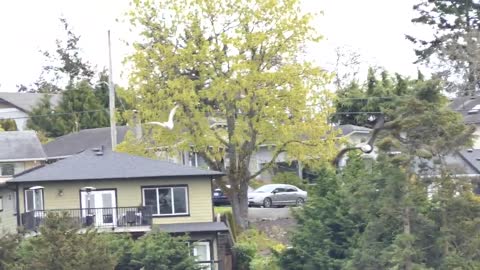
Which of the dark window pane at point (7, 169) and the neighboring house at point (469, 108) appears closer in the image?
the dark window pane at point (7, 169)

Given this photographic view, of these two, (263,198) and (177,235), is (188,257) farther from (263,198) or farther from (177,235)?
(263,198)

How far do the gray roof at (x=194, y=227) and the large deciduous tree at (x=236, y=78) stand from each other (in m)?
3.78

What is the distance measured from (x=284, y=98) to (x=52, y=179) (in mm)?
9535

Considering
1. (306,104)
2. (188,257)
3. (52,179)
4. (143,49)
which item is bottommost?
(188,257)

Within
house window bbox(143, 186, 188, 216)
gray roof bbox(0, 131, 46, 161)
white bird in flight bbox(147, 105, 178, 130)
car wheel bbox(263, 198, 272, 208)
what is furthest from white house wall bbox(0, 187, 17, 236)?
car wheel bbox(263, 198, 272, 208)

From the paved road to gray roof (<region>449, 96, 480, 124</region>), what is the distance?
1404 cm

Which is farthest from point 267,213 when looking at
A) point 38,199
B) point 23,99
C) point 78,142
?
point 23,99

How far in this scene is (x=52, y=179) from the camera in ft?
109

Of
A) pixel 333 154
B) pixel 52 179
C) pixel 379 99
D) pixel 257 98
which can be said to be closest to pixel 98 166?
pixel 52 179

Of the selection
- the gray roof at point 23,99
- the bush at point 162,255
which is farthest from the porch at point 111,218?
the gray roof at point 23,99

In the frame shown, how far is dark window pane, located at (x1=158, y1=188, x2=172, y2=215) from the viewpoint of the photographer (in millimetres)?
33281

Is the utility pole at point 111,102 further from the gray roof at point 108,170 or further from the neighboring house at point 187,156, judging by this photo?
the neighboring house at point 187,156

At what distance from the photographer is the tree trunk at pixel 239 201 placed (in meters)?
37.1

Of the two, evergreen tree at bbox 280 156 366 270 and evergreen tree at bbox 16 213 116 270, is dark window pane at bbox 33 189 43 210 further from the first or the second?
evergreen tree at bbox 280 156 366 270
